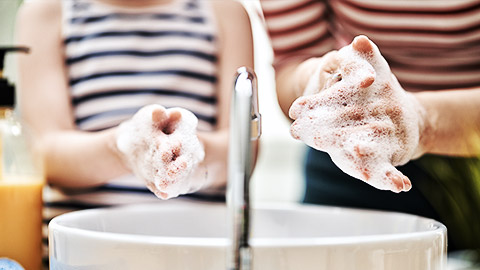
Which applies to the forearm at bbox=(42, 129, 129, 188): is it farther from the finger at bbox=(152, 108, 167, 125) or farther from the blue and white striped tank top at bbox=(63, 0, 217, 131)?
the finger at bbox=(152, 108, 167, 125)

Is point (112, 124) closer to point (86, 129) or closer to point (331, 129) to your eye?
point (86, 129)

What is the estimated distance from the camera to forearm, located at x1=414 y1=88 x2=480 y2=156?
383 millimetres

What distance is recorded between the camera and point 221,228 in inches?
16.7

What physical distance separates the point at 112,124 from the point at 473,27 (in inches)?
16.9

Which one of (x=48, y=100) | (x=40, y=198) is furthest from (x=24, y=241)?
(x=48, y=100)

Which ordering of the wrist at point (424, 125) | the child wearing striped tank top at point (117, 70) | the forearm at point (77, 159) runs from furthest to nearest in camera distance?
the child wearing striped tank top at point (117, 70) → the forearm at point (77, 159) → the wrist at point (424, 125)

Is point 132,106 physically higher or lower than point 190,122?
lower

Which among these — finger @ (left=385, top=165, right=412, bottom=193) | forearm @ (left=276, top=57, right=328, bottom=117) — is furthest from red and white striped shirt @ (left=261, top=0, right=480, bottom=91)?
finger @ (left=385, top=165, right=412, bottom=193)

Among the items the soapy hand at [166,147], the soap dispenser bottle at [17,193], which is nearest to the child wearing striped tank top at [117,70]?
the soap dispenser bottle at [17,193]

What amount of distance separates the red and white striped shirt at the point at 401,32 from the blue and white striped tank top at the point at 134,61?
116 millimetres

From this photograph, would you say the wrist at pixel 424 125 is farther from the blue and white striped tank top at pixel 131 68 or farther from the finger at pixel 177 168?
the blue and white striped tank top at pixel 131 68

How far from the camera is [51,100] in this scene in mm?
632

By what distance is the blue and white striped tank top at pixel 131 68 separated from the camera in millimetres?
660

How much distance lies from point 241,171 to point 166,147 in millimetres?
84
